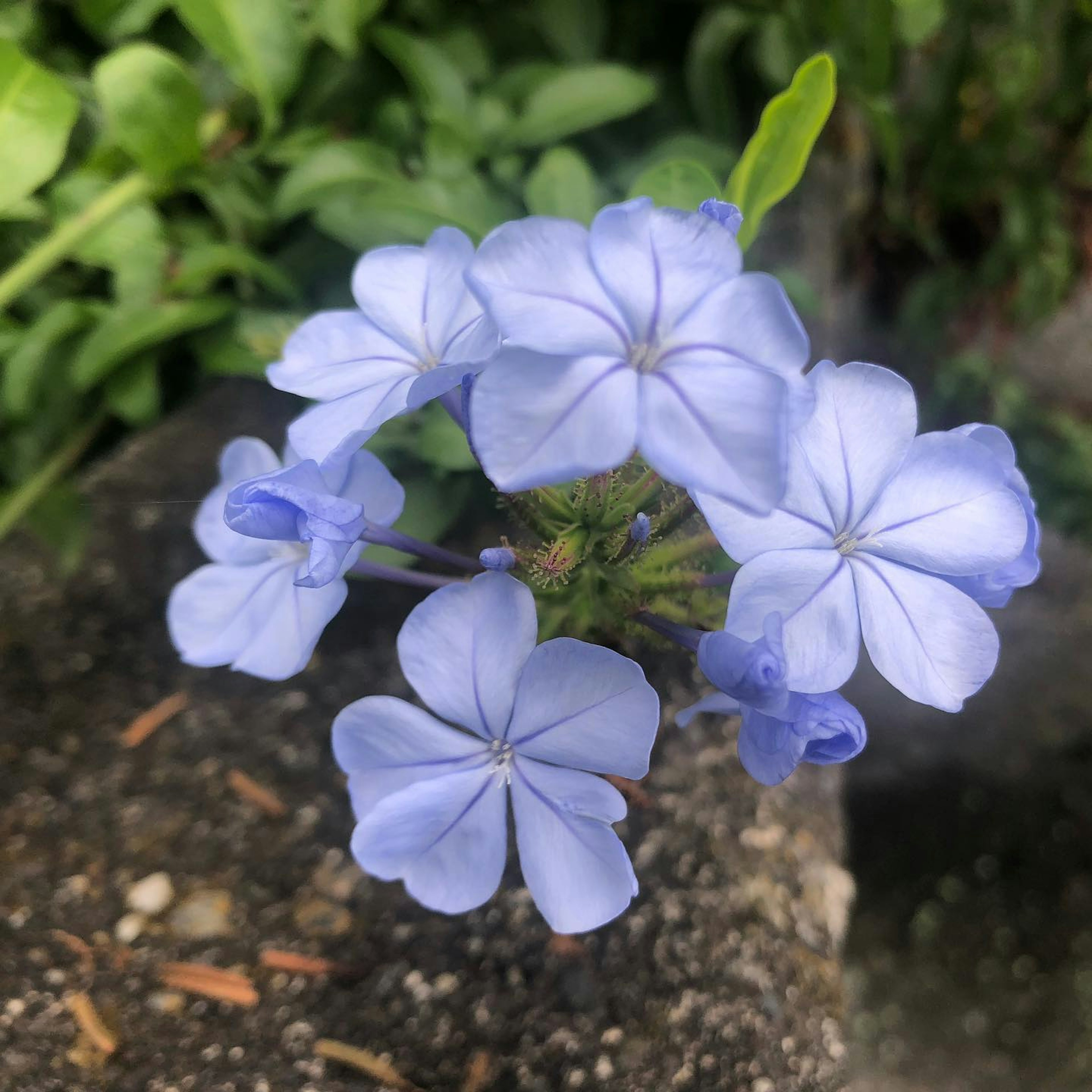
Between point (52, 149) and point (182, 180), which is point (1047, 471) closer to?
point (182, 180)

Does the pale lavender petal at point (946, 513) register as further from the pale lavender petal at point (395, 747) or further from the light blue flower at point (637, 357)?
the pale lavender petal at point (395, 747)

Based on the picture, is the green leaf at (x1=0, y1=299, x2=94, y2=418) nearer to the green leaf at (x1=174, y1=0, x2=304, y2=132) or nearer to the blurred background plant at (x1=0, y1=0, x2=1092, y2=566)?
the blurred background plant at (x1=0, y1=0, x2=1092, y2=566)

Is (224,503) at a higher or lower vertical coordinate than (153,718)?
higher

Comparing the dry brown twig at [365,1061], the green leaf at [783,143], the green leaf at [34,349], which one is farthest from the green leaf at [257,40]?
the dry brown twig at [365,1061]

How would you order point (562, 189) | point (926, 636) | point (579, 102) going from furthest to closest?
point (579, 102) < point (562, 189) < point (926, 636)

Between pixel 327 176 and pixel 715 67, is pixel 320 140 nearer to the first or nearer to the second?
pixel 327 176

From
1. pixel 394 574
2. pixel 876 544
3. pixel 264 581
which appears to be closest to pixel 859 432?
pixel 876 544

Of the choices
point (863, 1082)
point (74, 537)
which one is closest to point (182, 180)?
point (74, 537)

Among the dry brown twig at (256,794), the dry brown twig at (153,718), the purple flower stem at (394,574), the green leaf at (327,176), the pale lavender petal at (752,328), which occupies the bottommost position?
the dry brown twig at (256,794)
